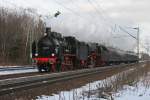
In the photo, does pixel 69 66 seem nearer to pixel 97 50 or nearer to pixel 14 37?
pixel 97 50

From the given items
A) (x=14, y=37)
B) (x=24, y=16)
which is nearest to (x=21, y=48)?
(x=14, y=37)

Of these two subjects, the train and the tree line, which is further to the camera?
the tree line

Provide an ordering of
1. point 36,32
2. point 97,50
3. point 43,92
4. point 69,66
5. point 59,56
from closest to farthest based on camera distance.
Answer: point 43,92 → point 59,56 → point 69,66 → point 97,50 → point 36,32

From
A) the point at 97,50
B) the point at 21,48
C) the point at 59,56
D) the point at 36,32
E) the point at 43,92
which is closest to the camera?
the point at 43,92

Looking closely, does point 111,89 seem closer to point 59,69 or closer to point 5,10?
point 59,69

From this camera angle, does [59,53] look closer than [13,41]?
Yes

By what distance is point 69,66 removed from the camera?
33.5 m

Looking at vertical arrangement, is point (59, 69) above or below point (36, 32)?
below

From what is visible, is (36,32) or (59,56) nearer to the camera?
(59,56)

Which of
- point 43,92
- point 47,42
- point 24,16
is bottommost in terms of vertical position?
point 43,92

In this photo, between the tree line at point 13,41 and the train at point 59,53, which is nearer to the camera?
the train at point 59,53

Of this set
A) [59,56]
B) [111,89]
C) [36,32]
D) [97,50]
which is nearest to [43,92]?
[111,89]

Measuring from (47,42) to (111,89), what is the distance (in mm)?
16748

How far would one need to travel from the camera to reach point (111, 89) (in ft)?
48.2
